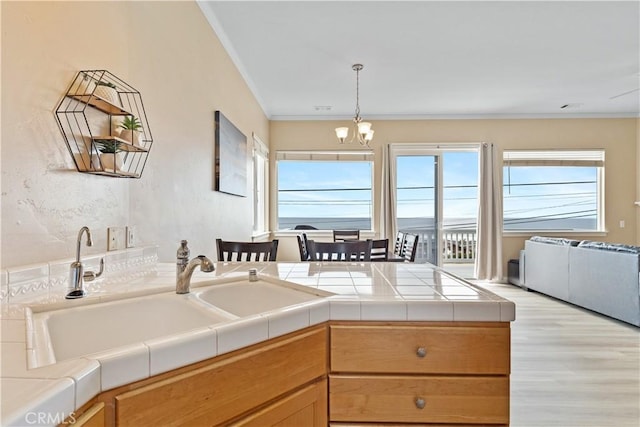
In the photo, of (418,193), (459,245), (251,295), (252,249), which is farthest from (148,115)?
(459,245)

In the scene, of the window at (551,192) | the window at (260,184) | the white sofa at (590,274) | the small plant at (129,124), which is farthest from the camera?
the window at (551,192)

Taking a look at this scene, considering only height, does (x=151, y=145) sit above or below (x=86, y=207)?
above

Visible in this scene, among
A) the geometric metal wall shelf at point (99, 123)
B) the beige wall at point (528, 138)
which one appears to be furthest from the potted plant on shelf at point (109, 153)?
the beige wall at point (528, 138)

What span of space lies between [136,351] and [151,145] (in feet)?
4.58

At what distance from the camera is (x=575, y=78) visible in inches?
160

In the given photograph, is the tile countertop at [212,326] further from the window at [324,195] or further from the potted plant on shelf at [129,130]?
the window at [324,195]

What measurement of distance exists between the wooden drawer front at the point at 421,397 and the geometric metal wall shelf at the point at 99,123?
125 cm

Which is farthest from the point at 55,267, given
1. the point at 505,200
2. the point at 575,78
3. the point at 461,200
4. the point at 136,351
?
the point at 505,200

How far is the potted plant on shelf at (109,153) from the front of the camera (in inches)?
54.0

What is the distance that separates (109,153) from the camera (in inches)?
54.9

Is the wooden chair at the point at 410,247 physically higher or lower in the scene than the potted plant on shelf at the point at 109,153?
lower

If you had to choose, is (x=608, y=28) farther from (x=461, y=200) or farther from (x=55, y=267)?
(x=55, y=267)

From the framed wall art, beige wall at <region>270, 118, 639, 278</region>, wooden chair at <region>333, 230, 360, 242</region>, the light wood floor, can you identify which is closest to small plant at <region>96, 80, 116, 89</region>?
the framed wall art

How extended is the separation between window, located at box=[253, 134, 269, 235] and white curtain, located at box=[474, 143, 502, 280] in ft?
11.1
